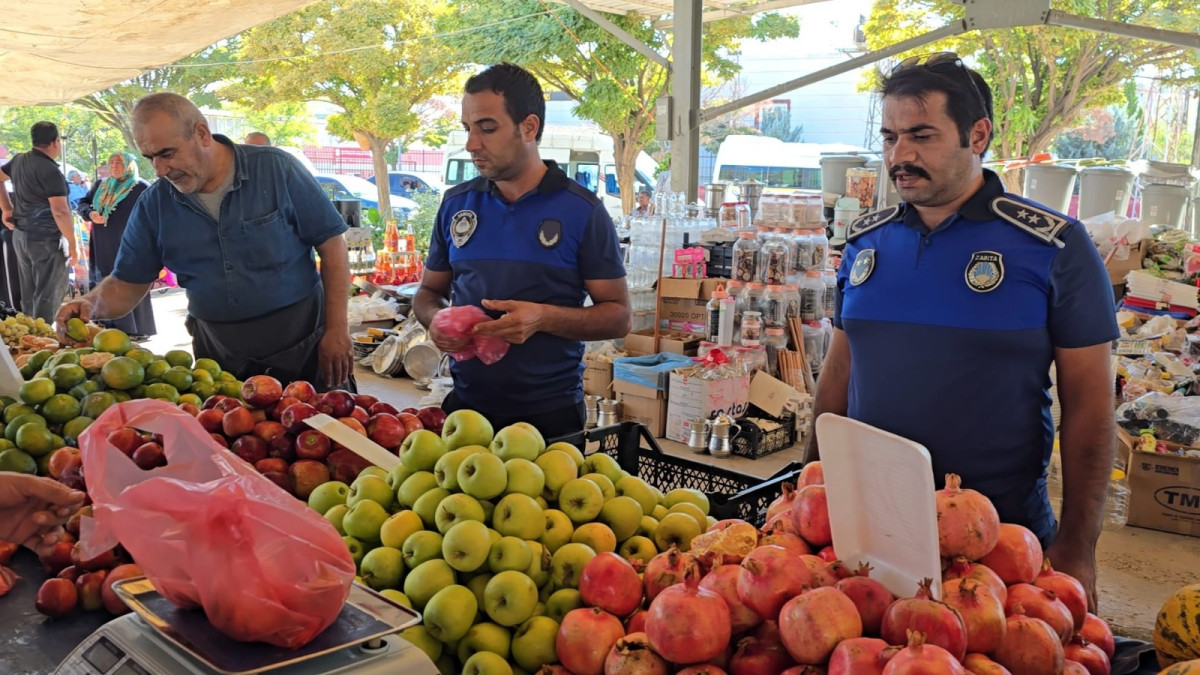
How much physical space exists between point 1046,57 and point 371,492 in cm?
1589

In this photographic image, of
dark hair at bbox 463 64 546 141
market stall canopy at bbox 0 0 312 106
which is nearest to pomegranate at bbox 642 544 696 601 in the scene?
dark hair at bbox 463 64 546 141

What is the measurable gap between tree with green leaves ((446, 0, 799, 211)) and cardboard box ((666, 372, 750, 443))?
10558 mm

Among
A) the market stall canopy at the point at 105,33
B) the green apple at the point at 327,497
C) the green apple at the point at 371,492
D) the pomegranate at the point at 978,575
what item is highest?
the market stall canopy at the point at 105,33

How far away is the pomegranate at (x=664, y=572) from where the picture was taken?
1.40 m

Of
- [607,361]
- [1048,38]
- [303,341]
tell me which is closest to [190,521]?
[303,341]

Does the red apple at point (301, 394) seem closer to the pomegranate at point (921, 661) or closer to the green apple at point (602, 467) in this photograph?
the green apple at point (602, 467)

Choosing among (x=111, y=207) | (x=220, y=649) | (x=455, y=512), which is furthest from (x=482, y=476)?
(x=111, y=207)

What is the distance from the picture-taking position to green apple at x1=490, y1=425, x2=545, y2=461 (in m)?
1.74

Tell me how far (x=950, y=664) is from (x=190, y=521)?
3.10 ft

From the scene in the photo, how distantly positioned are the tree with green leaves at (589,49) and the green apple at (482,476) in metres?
14.6

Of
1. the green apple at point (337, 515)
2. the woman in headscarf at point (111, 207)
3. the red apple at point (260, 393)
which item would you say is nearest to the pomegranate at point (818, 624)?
the green apple at point (337, 515)

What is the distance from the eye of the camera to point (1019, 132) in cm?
1574

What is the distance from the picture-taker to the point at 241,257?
10.7ft

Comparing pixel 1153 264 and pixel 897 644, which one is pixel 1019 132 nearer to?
pixel 1153 264
